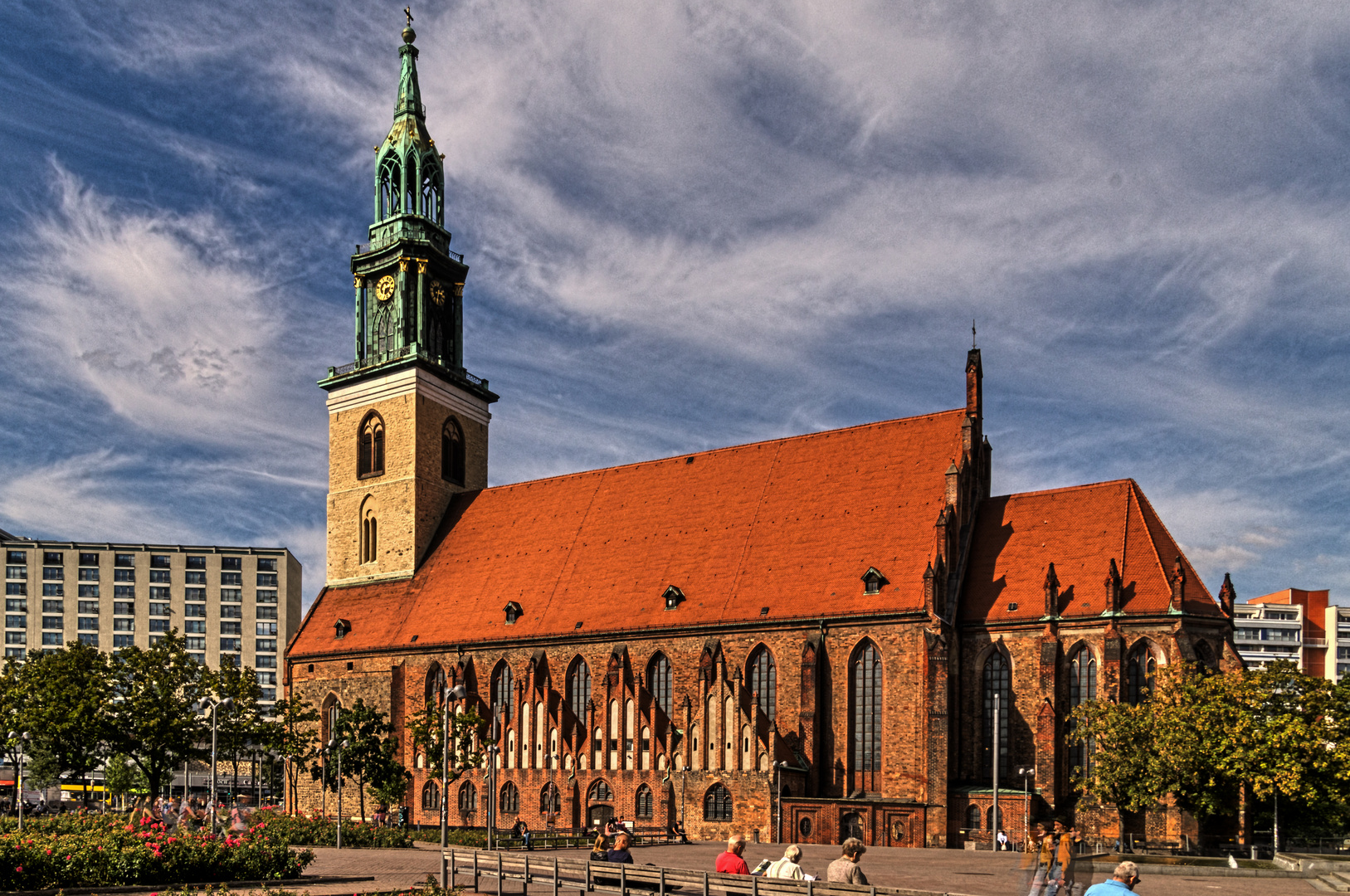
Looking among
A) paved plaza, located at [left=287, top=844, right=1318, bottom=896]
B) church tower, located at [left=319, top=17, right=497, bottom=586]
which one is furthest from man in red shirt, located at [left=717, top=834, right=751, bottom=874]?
church tower, located at [left=319, top=17, right=497, bottom=586]

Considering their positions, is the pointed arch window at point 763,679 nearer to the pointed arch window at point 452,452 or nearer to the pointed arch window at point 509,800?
the pointed arch window at point 509,800

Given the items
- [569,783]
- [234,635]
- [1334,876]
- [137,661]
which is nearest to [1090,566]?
[1334,876]

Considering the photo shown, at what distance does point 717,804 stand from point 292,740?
22.5m

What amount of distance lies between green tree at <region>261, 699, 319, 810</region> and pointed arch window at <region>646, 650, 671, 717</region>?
17.2m

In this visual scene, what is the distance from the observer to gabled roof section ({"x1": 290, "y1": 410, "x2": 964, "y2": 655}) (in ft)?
171

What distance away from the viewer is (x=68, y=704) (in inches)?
2082

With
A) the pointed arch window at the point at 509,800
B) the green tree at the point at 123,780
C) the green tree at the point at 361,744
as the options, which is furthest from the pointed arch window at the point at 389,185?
the green tree at the point at 123,780

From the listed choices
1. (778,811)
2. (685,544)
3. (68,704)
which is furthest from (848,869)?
(68,704)

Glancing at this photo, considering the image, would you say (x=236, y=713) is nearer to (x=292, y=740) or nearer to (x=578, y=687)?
(x=292, y=740)

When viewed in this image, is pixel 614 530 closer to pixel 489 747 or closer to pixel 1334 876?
pixel 489 747

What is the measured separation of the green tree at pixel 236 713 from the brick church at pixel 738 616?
24.2 ft

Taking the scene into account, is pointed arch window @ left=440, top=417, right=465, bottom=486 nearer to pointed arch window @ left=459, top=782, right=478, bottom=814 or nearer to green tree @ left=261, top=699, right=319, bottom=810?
green tree @ left=261, top=699, right=319, bottom=810

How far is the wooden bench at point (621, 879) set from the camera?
16.9 m

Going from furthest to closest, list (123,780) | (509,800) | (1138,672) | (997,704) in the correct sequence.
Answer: (123,780) → (509,800) → (997,704) → (1138,672)
